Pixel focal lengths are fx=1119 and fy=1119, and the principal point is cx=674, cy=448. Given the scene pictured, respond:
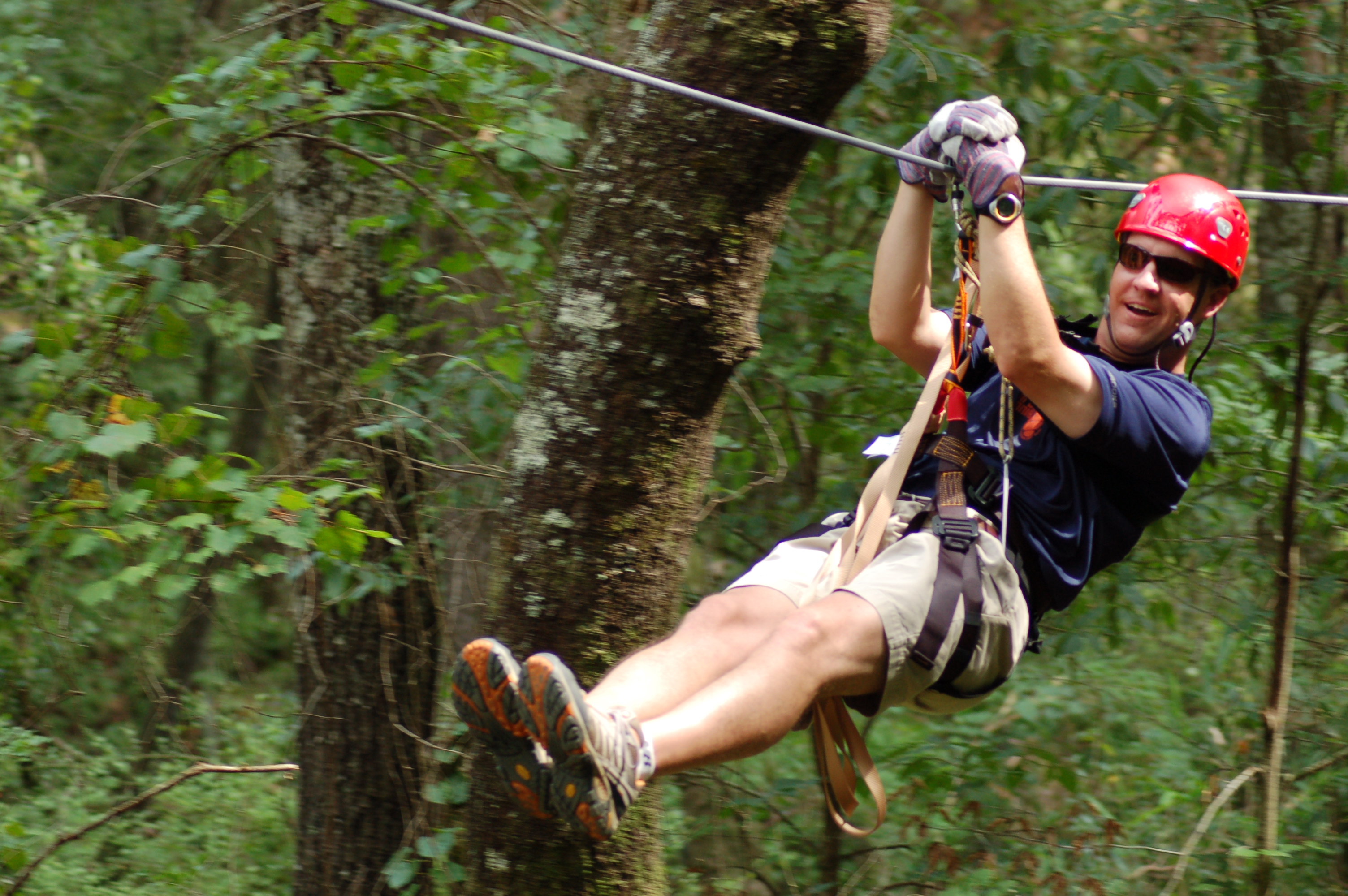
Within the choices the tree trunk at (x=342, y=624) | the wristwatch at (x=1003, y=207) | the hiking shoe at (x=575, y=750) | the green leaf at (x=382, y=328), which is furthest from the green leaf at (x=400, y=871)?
the wristwatch at (x=1003, y=207)

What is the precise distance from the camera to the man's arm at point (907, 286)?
8.95ft

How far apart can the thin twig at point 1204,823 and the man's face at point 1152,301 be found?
2160mm

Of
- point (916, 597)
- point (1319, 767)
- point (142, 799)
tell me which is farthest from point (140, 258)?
point (1319, 767)

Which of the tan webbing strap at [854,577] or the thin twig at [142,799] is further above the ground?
the tan webbing strap at [854,577]

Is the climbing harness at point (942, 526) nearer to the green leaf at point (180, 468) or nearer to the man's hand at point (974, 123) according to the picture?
the man's hand at point (974, 123)

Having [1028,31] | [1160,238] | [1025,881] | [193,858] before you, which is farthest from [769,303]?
[193,858]

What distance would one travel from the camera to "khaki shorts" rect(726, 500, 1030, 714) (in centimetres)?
225

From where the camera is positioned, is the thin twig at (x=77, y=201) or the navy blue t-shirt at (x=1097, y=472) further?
the thin twig at (x=77, y=201)

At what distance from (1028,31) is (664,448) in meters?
2.82

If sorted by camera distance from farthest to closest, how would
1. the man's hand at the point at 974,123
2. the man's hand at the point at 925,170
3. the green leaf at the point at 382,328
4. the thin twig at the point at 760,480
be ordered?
1. the green leaf at the point at 382,328
2. the thin twig at the point at 760,480
3. the man's hand at the point at 925,170
4. the man's hand at the point at 974,123

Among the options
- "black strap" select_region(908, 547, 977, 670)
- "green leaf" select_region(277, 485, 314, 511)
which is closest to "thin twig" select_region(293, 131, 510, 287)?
"green leaf" select_region(277, 485, 314, 511)

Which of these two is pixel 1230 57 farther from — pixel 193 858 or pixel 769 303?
pixel 193 858

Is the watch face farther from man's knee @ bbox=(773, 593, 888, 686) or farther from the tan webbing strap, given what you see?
man's knee @ bbox=(773, 593, 888, 686)

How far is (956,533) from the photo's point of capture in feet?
7.79
